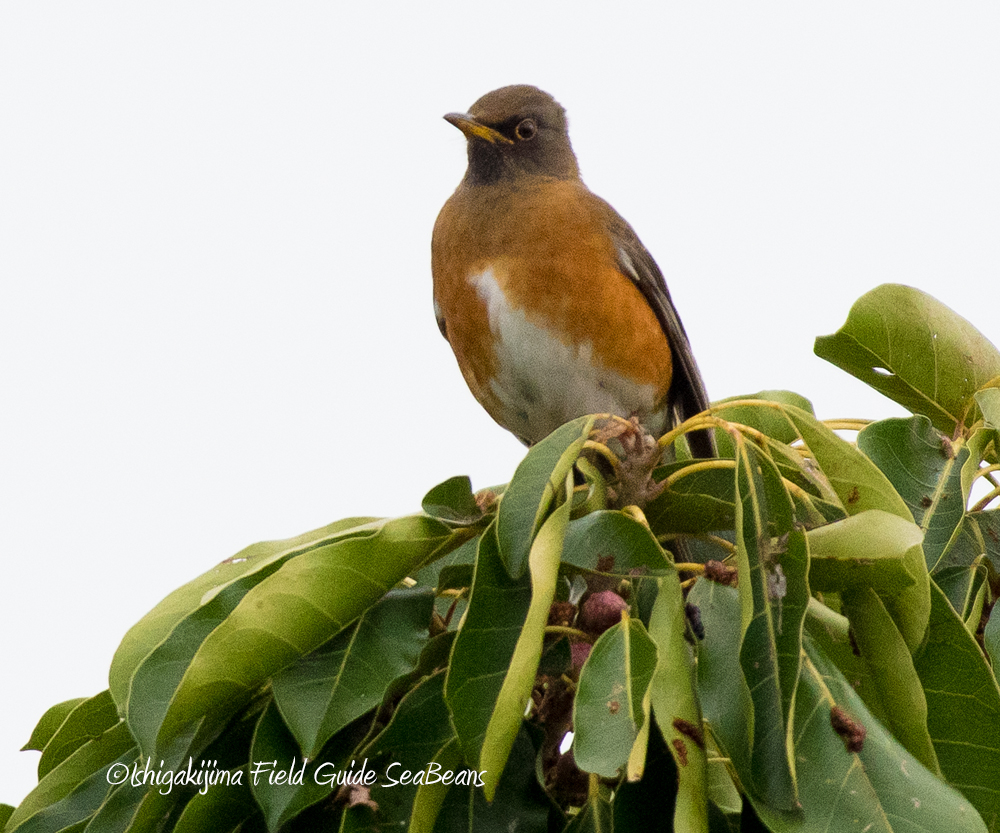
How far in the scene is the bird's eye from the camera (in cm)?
423

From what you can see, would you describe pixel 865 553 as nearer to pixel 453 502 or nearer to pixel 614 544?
pixel 614 544

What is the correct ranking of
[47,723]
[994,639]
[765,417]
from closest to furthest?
[994,639] → [47,723] → [765,417]

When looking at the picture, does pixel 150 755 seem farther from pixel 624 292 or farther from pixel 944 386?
pixel 624 292

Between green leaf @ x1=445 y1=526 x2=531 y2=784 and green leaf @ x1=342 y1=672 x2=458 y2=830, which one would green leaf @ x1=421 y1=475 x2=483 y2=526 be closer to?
green leaf @ x1=445 y1=526 x2=531 y2=784

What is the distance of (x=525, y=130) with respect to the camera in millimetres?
4246

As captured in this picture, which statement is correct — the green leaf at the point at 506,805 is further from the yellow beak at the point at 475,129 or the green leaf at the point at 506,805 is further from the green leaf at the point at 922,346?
the yellow beak at the point at 475,129

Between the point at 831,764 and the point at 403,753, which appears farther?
the point at 403,753

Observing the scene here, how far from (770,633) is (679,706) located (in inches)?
7.0

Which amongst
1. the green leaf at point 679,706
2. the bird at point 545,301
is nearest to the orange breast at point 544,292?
the bird at point 545,301

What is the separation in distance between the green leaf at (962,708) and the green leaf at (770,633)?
12.5 inches

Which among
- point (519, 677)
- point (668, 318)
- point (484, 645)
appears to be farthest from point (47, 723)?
point (668, 318)

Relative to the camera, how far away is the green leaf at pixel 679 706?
5.04 ft

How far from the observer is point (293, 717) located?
5.61 feet

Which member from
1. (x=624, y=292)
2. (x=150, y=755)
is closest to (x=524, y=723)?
(x=150, y=755)
